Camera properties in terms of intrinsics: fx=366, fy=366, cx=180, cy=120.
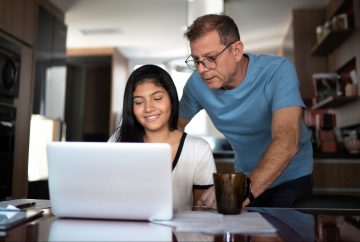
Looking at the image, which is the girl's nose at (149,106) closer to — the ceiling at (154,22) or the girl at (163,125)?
the girl at (163,125)

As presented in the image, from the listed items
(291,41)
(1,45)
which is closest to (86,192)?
(1,45)

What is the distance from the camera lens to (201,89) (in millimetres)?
1632

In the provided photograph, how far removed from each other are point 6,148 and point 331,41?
9.65 ft

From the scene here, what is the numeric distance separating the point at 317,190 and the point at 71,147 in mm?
2060

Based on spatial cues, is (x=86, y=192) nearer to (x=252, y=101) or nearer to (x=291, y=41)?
(x=252, y=101)

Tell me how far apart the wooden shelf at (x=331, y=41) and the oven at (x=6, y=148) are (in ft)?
8.91

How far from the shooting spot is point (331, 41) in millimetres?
3412

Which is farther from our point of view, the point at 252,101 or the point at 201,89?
the point at 201,89

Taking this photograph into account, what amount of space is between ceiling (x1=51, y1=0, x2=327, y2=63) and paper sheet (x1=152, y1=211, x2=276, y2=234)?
2.53 metres

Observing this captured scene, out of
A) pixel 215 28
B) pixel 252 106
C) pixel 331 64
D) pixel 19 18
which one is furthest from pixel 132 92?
pixel 331 64

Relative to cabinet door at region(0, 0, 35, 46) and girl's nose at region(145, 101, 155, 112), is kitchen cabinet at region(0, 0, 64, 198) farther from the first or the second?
girl's nose at region(145, 101, 155, 112)

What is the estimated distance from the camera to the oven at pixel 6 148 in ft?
8.75

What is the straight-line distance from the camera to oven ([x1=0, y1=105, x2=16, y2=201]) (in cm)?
267

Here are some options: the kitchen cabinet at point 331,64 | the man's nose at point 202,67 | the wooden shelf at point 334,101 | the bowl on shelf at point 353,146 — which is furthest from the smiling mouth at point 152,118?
the wooden shelf at point 334,101
